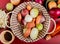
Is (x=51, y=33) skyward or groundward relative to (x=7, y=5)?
groundward

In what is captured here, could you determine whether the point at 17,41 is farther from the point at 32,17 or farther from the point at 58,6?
the point at 58,6

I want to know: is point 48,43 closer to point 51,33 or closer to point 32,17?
point 51,33

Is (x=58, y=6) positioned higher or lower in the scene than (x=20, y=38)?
higher

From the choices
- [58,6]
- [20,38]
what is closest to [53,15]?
[58,6]

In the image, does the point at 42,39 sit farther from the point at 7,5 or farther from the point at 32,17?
the point at 7,5

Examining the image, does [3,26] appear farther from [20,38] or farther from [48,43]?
[48,43]

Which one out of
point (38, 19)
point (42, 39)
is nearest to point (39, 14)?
point (38, 19)

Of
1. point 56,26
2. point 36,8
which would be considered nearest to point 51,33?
point 56,26
